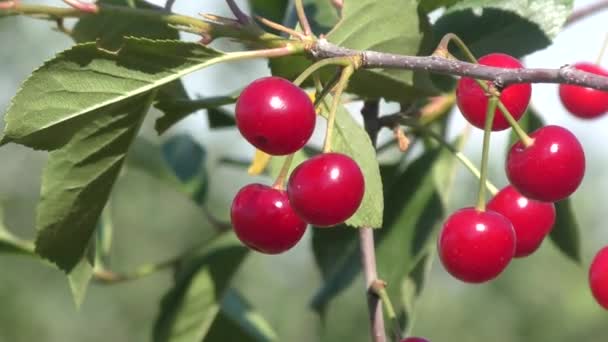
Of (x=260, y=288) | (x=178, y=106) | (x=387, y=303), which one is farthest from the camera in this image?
(x=260, y=288)

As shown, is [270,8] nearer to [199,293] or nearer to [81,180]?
[199,293]

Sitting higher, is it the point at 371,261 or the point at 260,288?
the point at 371,261

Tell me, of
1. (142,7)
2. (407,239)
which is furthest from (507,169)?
(407,239)

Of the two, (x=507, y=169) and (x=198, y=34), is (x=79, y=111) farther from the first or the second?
(x=507, y=169)

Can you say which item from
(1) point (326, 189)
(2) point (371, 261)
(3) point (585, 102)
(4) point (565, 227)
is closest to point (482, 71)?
(1) point (326, 189)

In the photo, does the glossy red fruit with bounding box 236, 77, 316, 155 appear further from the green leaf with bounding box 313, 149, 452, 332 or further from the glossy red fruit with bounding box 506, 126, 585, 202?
the green leaf with bounding box 313, 149, 452, 332

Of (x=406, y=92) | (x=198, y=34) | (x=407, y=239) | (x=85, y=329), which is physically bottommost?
(x=85, y=329)

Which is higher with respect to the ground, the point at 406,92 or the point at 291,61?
the point at 291,61

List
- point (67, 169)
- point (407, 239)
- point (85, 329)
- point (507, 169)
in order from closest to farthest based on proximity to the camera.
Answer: point (507, 169)
point (67, 169)
point (407, 239)
point (85, 329)
